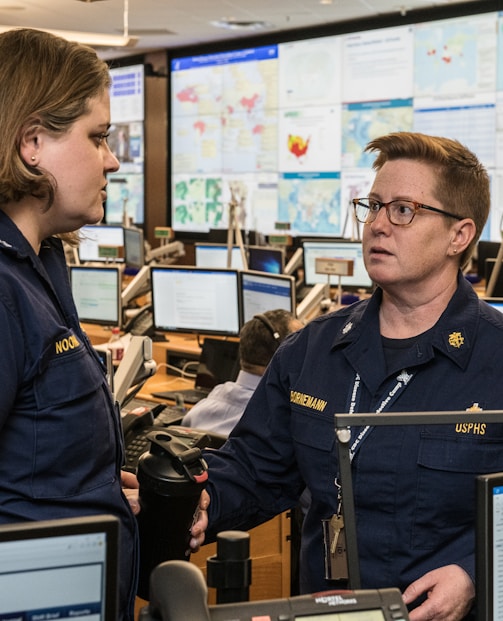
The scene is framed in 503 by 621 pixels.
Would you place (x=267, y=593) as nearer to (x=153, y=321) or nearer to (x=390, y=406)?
(x=390, y=406)

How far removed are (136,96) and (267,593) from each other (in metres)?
9.84

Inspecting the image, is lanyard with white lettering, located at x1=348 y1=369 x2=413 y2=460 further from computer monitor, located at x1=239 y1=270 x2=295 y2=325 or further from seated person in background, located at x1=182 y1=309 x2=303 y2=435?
computer monitor, located at x1=239 y1=270 x2=295 y2=325

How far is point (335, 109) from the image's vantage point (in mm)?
9703

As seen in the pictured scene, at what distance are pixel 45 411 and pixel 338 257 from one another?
5036 mm

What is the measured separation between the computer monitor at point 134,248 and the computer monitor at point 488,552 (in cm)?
645

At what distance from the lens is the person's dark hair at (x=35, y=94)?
132 centimetres

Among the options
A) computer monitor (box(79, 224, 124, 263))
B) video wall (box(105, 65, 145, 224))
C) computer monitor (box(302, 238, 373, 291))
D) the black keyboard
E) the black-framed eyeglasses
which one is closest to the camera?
the black-framed eyeglasses

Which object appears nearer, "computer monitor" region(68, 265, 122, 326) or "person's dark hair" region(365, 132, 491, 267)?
"person's dark hair" region(365, 132, 491, 267)

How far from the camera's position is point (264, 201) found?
34.7ft

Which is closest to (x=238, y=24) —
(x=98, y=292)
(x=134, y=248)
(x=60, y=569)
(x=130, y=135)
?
(x=130, y=135)

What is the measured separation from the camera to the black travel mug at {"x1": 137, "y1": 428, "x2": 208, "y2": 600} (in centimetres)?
151

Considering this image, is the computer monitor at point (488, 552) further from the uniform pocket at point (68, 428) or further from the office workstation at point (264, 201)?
the uniform pocket at point (68, 428)

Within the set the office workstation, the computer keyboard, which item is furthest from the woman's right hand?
the computer keyboard

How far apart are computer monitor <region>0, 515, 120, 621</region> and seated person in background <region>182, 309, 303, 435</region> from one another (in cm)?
241
